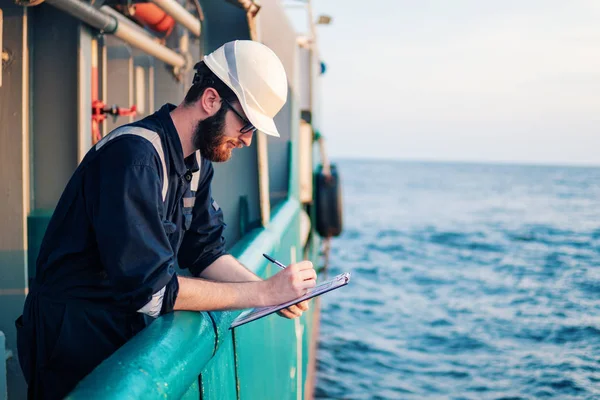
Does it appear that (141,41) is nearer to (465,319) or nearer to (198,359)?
(198,359)

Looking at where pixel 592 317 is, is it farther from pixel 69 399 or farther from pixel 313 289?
pixel 69 399

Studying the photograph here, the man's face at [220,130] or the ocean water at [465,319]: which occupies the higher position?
the man's face at [220,130]

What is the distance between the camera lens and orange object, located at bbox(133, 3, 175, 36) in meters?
4.98

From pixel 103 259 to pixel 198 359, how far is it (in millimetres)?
419

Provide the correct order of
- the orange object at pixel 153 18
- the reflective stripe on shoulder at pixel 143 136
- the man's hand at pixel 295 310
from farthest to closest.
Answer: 1. the orange object at pixel 153 18
2. the man's hand at pixel 295 310
3. the reflective stripe on shoulder at pixel 143 136

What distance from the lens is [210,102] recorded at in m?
2.31

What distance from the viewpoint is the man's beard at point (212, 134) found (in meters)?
2.31

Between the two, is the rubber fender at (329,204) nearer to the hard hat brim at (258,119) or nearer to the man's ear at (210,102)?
the hard hat brim at (258,119)

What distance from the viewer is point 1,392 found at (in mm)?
2791

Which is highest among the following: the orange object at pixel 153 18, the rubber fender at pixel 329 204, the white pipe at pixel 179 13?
the orange object at pixel 153 18

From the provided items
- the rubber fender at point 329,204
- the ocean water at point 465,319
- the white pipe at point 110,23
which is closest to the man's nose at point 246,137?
the white pipe at point 110,23

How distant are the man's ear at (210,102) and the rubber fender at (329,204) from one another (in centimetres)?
750

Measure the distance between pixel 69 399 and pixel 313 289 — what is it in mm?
1104

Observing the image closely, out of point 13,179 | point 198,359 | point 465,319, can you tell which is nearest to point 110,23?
point 13,179
